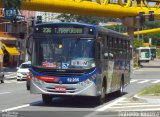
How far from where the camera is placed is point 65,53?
19.9 meters

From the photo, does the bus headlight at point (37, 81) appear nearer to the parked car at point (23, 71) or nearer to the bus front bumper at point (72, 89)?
the bus front bumper at point (72, 89)

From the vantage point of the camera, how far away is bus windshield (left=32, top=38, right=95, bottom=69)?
19797 millimetres

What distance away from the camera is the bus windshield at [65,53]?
19.8 meters

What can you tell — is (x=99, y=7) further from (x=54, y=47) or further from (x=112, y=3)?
(x=54, y=47)

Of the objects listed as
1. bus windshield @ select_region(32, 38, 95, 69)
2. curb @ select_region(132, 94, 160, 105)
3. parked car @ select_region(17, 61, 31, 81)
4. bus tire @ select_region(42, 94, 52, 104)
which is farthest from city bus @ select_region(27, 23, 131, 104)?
parked car @ select_region(17, 61, 31, 81)

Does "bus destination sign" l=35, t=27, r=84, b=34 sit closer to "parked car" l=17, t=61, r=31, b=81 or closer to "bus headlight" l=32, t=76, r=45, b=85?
"bus headlight" l=32, t=76, r=45, b=85

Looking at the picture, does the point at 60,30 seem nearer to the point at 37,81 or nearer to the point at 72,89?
the point at 37,81

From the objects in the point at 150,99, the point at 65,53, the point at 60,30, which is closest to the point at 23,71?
the point at 60,30

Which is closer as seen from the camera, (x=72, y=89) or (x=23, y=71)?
(x=72, y=89)

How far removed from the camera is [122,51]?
85.2ft

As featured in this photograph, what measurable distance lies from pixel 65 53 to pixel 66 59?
22 cm

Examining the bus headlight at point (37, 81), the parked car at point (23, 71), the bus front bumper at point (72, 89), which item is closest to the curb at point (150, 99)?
the bus front bumper at point (72, 89)

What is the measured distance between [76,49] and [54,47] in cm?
84

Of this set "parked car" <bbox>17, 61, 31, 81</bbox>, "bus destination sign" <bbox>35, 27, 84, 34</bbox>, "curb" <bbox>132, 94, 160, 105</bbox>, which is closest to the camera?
"bus destination sign" <bbox>35, 27, 84, 34</bbox>
